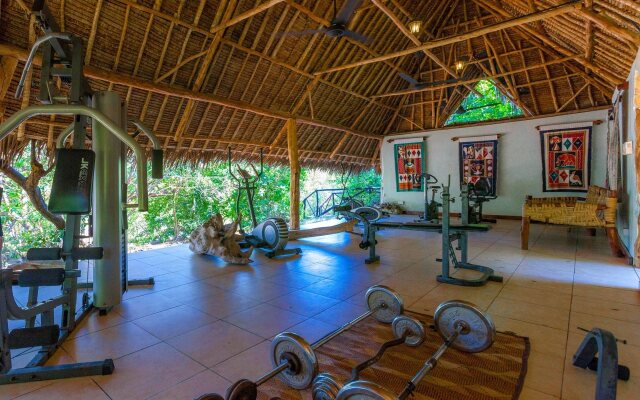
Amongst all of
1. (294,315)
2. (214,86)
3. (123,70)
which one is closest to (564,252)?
(294,315)

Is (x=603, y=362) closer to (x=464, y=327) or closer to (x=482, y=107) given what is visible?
(x=464, y=327)

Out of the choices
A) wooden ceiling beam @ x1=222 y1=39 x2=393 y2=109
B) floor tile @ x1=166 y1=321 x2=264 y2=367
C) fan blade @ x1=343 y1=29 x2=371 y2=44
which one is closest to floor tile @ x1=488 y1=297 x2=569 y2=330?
floor tile @ x1=166 y1=321 x2=264 y2=367

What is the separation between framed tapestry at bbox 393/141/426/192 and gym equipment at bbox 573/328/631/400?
9.05 meters

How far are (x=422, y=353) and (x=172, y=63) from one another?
5991mm

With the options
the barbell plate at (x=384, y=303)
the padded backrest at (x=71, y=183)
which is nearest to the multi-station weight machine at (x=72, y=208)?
the padded backrest at (x=71, y=183)

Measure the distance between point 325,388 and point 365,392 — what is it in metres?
0.28

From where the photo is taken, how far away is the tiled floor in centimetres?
192

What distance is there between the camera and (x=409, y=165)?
36.5 feet

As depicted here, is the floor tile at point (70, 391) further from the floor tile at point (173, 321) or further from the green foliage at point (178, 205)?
the green foliage at point (178, 205)

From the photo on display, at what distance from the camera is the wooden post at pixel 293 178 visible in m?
7.65

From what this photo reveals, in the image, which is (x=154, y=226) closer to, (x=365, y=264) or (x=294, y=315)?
(x=365, y=264)

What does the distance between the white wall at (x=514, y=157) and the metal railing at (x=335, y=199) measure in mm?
2668

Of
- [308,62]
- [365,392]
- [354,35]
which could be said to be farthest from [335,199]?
[365,392]

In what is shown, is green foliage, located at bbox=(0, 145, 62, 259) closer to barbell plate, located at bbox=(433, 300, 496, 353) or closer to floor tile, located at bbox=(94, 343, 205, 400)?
floor tile, located at bbox=(94, 343, 205, 400)
